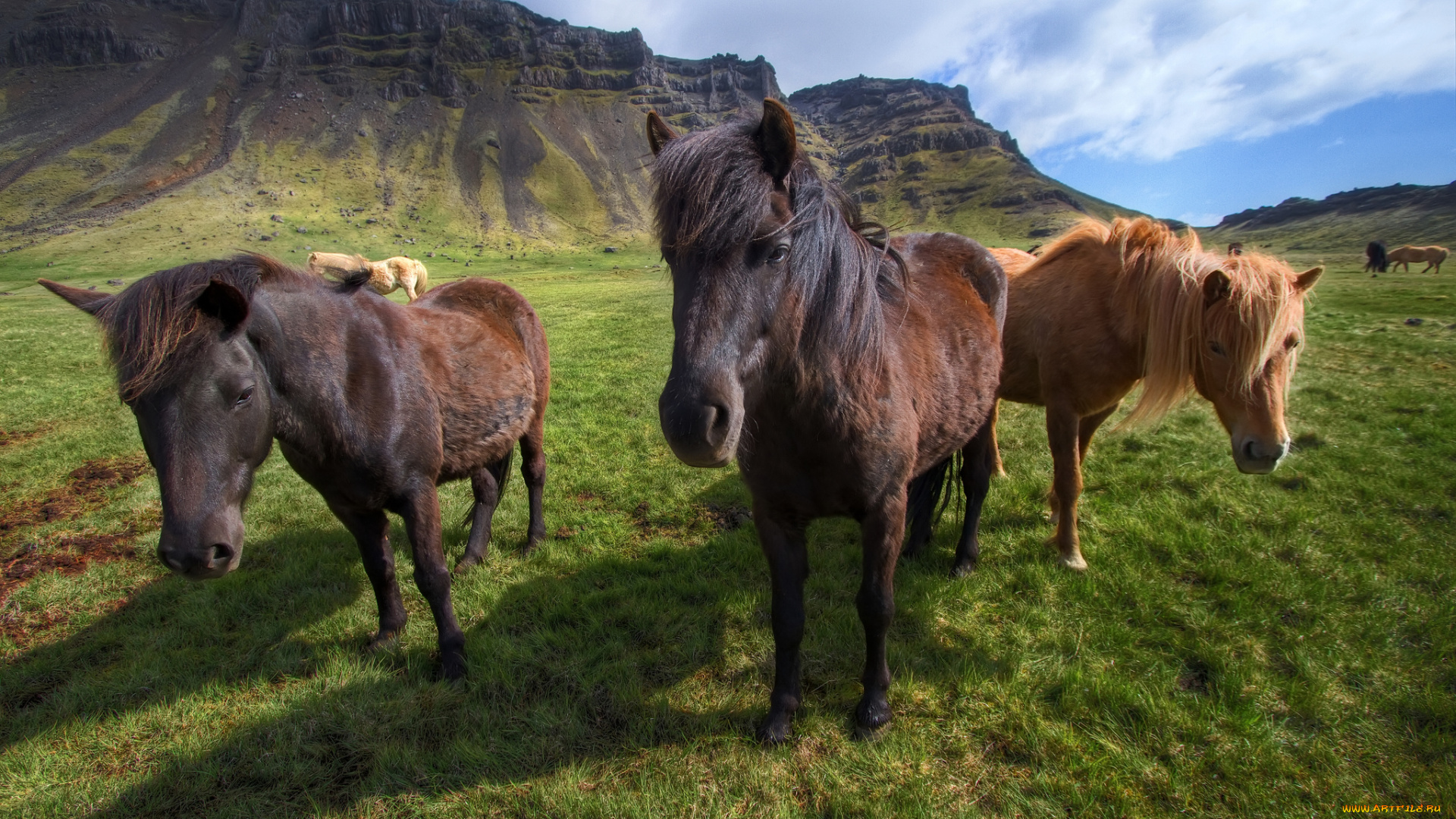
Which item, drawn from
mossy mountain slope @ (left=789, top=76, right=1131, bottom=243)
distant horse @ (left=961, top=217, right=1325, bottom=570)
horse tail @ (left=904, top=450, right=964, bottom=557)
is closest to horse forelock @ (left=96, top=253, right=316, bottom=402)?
horse tail @ (left=904, top=450, right=964, bottom=557)

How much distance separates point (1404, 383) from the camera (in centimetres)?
859

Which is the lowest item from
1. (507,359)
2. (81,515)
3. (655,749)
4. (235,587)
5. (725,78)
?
(655,749)

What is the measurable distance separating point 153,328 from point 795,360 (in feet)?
9.05

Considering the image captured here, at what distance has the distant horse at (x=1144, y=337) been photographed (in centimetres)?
341

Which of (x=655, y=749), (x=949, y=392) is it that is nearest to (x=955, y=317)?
(x=949, y=392)

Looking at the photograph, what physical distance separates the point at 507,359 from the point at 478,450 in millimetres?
814

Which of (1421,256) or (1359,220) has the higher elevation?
(1359,220)

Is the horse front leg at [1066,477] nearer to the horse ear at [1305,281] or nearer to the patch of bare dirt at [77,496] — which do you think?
the horse ear at [1305,281]

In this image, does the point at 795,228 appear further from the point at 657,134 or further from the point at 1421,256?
the point at 1421,256

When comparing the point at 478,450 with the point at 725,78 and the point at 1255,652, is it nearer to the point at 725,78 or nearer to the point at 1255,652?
the point at 1255,652

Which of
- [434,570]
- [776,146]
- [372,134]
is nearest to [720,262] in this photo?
[776,146]

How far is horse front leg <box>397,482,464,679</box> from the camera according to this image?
11.3 ft

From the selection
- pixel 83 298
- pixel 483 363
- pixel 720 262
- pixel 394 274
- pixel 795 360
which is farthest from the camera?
pixel 394 274

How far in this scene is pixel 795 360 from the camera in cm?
237
